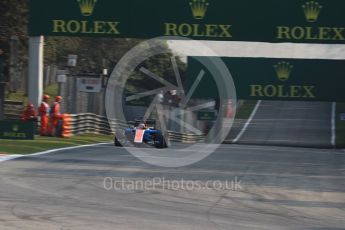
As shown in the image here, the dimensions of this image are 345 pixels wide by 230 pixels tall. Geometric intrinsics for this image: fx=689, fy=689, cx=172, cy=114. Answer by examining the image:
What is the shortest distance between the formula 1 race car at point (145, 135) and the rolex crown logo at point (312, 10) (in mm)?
7592

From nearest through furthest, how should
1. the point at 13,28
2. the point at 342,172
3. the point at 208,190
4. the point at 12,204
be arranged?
the point at 12,204
the point at 208,190
the point at 342,172
the point at 13,28

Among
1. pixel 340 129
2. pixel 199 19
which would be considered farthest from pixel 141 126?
pixel 340 129

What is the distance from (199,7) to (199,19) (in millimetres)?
452

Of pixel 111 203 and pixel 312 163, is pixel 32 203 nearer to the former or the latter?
pixel 111 203

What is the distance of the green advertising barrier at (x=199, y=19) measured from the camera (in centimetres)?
2475

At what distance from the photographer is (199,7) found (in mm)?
25188

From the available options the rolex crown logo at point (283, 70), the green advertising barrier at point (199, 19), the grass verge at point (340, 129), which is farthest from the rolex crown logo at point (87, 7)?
the grass verge at point (340, 129)

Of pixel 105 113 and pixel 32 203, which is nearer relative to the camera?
pixel 32 203

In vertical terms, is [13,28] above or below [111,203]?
above

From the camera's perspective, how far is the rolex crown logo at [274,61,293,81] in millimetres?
30406

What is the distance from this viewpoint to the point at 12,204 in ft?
31.8

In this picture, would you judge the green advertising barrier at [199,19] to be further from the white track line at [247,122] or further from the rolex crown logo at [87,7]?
the white track line at [247,122]

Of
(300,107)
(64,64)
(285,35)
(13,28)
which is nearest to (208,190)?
(285,35)

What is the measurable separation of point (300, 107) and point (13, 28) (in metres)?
47.4
